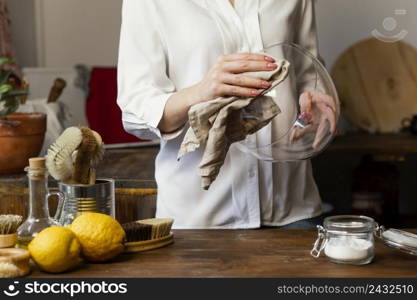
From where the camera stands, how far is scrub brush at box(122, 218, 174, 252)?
46.5 inches

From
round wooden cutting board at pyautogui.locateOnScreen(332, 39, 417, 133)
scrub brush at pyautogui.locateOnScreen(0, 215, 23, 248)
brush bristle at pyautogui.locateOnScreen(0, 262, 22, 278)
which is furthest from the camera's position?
round wooden cutting board at pyautogui.locateOnScreen(332, 39, 417, 133)

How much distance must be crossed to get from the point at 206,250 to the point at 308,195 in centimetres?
40

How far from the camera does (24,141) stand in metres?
2.05

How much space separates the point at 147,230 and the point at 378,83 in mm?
2125

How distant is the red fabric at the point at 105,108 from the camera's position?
332 centimetres

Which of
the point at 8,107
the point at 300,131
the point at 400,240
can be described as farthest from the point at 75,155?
the point at 8,107

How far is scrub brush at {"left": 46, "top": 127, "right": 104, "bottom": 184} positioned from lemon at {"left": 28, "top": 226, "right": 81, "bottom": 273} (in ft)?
0.47

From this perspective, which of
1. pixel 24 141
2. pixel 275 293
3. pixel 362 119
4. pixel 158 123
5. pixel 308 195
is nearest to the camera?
pixel 275 293

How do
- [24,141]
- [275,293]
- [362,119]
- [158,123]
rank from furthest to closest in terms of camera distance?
[362,119], [24,141], [158,123], [275,293]

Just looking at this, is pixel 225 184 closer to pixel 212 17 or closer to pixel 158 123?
pixel 158 123

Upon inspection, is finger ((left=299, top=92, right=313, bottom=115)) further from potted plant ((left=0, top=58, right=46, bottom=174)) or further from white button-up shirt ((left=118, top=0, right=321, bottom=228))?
potted plant ((left=0, top=58, right=46, bottom=174))

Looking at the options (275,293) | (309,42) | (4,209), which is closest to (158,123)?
(309,42)

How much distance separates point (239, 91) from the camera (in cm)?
119

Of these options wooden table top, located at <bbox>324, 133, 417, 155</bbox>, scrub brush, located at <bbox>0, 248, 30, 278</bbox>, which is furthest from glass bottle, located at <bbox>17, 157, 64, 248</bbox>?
wooden table top, located at <bbox>324, 133, 417, 155</bbox>
